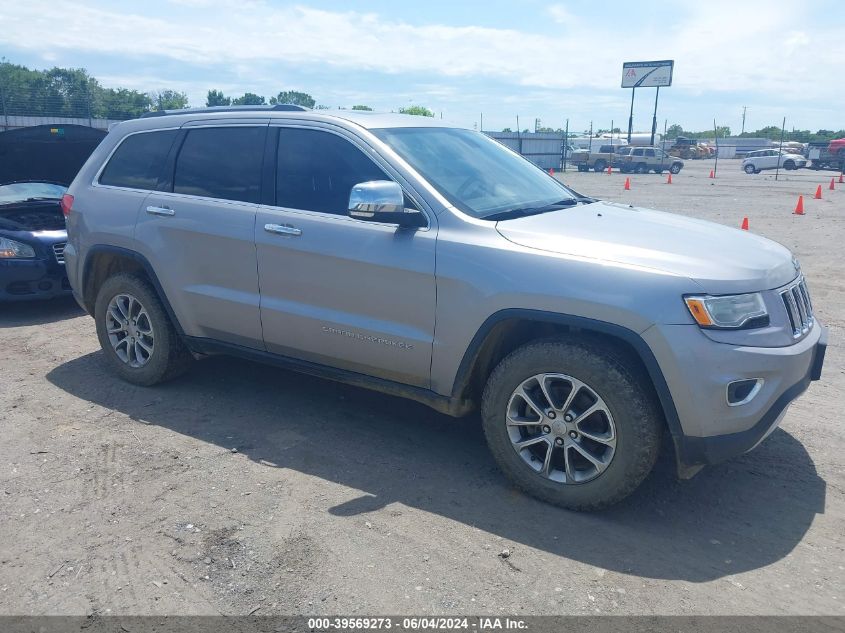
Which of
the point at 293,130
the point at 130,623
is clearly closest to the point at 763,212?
the point at 293,130

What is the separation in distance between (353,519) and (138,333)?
8.54 feet

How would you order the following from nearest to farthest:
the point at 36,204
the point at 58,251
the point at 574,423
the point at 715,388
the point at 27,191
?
the point at 715,388
the point at 574,423
the point at 58,251
the point at 36,204
the point at 27,191

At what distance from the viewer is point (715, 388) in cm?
319

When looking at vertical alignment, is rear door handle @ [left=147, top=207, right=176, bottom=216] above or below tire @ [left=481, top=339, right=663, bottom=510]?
above

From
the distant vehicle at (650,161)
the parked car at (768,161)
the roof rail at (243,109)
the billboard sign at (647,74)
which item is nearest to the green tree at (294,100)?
the roof rail at (243,109)

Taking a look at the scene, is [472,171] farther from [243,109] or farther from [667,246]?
[243,109]

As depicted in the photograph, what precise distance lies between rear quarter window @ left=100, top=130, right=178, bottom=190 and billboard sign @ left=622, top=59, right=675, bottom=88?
6661 centimetres

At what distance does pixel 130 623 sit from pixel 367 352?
6.01 ft

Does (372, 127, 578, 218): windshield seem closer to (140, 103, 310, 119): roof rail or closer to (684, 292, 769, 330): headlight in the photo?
(140, 103, 310, 119): roof rail

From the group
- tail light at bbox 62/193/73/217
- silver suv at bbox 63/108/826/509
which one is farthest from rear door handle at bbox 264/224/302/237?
tail light at bbox 62/193/73/217

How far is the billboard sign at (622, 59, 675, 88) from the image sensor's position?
2535 inches

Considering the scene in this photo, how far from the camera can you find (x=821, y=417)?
15.5 ft

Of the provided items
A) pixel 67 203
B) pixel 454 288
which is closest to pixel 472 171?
pixel 454 288

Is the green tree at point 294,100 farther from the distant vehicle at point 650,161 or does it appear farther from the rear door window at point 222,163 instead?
the distant vehicle at point 650,161
